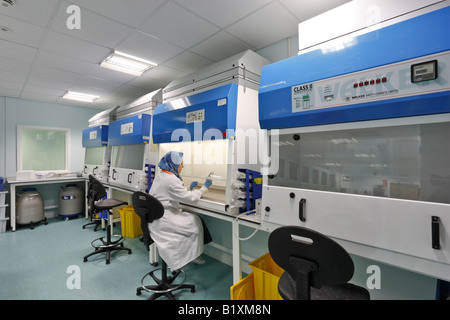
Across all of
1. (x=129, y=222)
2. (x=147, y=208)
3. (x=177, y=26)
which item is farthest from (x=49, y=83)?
(x=147, y=208)

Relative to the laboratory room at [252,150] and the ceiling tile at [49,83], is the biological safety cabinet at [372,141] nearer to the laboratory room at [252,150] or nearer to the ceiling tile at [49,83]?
the laboratory room at [252,150]

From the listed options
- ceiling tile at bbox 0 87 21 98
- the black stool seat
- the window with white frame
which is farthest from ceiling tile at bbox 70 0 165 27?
the window with white frame

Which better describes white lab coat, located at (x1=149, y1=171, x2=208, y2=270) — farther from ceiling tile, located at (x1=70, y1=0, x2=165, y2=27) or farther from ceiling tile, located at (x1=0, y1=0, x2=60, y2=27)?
ceiling tile, located at (x1=0, y1=0, x2=60, y2=27)

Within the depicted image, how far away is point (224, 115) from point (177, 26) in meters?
0.97

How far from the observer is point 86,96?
4246 mm

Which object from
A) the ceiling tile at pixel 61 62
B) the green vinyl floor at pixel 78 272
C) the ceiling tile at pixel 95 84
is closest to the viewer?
the green vinyl floor at pixel 78 272

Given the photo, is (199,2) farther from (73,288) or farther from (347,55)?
(73,288)

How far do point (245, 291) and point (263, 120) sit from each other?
1224mm

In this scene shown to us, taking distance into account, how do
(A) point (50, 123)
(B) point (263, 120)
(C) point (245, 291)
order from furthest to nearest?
(A) point (50, 123) < (C) point (245, 291) < (B) point (263, 120)

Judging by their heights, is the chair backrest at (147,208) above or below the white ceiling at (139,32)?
below

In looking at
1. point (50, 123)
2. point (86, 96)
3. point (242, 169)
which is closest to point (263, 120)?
point (242, 169)

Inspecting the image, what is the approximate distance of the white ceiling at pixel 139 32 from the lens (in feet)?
5.69

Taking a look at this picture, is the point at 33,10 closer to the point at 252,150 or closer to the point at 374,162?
the point at 252,150

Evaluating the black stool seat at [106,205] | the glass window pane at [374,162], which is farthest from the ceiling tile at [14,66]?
the glass window pane at [374,162]
